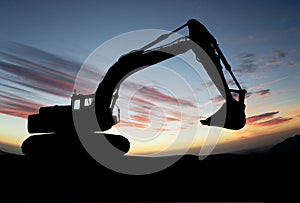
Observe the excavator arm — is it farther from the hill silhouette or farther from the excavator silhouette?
the hill silhouette

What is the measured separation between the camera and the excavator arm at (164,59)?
10.6 meters

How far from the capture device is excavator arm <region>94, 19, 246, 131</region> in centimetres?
1062

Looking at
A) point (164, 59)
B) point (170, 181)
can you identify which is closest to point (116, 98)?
point (164, 59)

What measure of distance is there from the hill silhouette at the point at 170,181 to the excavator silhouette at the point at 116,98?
5.81 ft

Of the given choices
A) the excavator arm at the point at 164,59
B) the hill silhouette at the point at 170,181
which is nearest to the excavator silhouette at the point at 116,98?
the excavator arm at the point at 164,59

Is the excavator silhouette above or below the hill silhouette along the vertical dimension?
above

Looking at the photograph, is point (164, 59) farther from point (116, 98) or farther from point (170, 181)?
point (170, 181)

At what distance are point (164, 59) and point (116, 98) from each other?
3581mm

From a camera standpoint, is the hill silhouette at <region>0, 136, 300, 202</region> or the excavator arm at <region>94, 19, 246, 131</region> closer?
the hill silhouette at <region>0, 136, 300, 202</region>

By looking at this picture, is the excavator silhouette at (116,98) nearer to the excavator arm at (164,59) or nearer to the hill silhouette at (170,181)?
the excavator arm at (164,59)

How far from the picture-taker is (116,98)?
1446cm

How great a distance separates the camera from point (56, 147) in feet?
48.2

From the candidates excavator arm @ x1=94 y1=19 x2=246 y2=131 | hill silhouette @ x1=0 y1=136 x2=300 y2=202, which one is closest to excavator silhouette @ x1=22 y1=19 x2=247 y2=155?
excavator arm @ x1=94 y1=19 x2=246 y2=131

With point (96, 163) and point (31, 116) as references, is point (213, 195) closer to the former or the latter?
point (96, 163)
